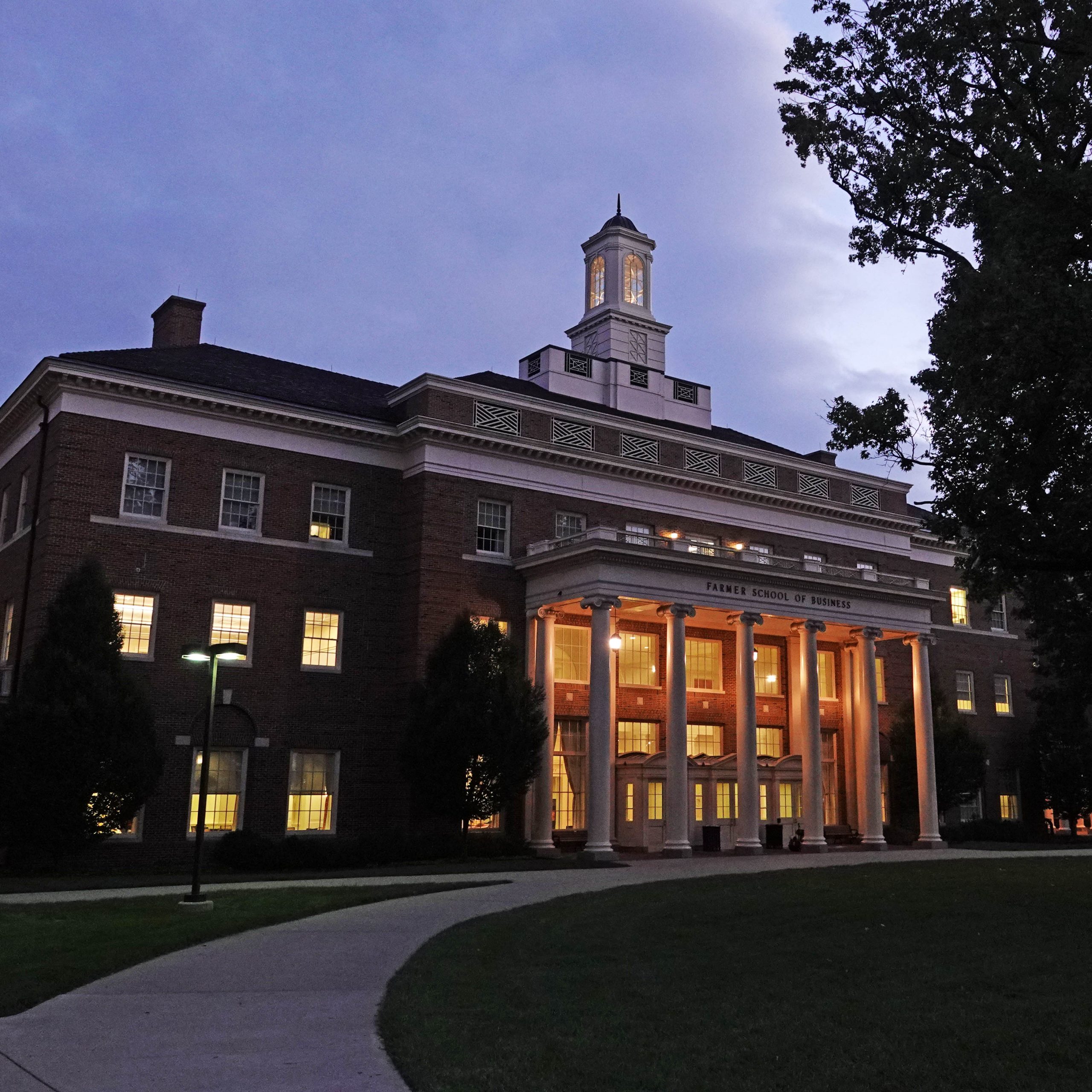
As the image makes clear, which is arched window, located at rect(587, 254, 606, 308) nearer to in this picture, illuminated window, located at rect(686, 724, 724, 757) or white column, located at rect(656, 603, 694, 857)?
white column, located at rect(656, 603, 694, 857)

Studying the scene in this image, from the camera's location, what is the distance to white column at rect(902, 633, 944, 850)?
41.5 m

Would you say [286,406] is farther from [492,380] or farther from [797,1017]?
[797,1017]

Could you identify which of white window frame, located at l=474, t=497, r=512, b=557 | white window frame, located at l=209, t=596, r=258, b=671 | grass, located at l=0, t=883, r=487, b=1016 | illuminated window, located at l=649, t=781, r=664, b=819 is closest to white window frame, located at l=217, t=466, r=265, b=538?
white window frame, located at l=209, t=596, r=258, b=671

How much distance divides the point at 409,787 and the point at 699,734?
12.1 metres

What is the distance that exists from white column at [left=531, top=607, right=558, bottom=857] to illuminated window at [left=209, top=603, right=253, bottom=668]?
8.71 m

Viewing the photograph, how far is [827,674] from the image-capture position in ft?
152

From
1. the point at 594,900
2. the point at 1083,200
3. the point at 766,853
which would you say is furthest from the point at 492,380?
the point at 1083,200

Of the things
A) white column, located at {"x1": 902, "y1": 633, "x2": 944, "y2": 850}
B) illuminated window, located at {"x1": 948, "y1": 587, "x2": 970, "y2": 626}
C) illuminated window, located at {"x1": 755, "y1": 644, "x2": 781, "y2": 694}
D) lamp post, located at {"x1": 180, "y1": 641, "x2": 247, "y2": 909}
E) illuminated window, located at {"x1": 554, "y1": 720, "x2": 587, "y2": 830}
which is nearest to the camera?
lamp post, located at {"x1": 180, "y1": 641, "x2": 247, "y2": 909}

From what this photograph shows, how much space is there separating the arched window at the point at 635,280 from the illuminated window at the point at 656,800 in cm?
2096

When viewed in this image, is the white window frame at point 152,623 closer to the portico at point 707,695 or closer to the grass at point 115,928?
the grass at point 115,928

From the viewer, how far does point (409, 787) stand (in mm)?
34562

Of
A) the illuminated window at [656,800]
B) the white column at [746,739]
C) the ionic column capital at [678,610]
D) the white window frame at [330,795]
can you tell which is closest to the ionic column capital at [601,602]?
the ionic column capital at [678,610]

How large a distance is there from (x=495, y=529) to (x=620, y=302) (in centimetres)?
1512

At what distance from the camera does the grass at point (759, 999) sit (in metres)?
8.64
